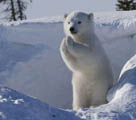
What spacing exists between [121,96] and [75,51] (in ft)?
3.35

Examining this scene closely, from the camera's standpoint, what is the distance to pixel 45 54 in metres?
5.24

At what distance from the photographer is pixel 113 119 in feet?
7.37

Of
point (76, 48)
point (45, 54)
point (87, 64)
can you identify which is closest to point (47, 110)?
point (76, 48)

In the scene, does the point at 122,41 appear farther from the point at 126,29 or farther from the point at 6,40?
the point at 6,40

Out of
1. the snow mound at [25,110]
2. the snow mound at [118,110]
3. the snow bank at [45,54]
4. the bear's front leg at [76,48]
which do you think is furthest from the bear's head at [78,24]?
the snow mound at [25,110]

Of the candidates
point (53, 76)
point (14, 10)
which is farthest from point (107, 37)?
point (14, 10)

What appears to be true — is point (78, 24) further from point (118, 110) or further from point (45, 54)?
point (118, 110)

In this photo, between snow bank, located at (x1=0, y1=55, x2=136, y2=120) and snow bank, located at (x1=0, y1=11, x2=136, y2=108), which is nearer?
snow bank, located at (x1=0, y1=55, x2=136, y2=120)

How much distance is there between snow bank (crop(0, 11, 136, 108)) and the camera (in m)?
5.00

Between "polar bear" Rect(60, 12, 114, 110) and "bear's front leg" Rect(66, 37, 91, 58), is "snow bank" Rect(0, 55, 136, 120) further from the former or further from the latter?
"polar bear" Rect(60, 12, 114, 110)

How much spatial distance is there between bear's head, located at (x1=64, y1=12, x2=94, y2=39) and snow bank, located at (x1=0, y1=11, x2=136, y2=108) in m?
1.16

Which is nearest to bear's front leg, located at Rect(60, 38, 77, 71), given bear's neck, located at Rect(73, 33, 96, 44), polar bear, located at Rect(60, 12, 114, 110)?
polar bear, located at Rect(60, 12, 114, 110)

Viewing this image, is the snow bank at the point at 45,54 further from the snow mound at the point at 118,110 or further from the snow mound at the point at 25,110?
the snow mound at the point at 25,110

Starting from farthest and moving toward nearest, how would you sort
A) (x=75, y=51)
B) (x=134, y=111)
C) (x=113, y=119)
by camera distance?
(x=75, y=51), (x=134, y=111), (x=113, y=119)
